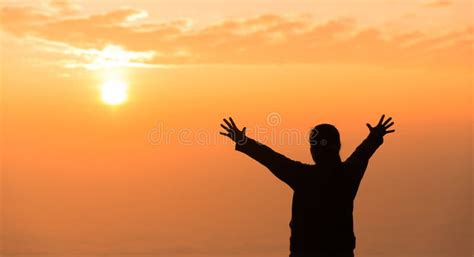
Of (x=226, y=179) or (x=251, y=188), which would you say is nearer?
(x=251, y=188)

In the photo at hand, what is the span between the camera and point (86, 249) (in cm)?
8169

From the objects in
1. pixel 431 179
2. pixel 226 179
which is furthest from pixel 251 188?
pixel 431 179

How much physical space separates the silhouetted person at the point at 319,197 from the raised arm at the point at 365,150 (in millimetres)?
78

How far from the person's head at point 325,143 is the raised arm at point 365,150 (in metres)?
0.22

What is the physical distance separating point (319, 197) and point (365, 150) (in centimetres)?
63

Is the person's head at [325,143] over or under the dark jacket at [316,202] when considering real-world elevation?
over

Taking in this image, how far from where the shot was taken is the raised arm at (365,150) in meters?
7.25

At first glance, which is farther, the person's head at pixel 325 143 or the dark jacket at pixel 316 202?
the dark jacket at pixel 316 202

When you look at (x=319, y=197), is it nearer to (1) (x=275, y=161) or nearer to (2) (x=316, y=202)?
(2) (x=316, y=202)

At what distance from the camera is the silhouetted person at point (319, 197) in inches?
279

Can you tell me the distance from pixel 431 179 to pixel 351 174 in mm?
183447

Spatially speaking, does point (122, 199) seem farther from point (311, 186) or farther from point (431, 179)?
point (311, 186)

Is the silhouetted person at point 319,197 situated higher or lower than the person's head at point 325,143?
lower

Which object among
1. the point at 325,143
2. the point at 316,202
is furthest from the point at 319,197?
the point at 325,143
